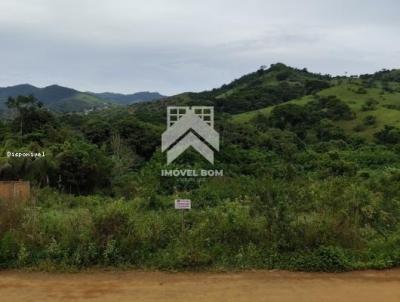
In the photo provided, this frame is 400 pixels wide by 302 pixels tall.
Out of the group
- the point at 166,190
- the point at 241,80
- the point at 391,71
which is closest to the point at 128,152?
the point at 166,190

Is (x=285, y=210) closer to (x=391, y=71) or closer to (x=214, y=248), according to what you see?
(x=214, y=248)

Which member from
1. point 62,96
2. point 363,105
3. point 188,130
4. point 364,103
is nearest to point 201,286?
point 188,130

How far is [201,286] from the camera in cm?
526

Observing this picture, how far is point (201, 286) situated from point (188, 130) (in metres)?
15.2

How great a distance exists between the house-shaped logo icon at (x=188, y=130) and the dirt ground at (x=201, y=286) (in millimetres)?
13654

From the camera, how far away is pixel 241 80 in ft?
270

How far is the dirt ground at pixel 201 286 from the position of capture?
495cm

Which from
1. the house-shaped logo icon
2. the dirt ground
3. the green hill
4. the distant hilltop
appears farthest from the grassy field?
the distant hilltop

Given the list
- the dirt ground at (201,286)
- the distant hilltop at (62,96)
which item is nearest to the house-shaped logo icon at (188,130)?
the dirt ground at (201,286)

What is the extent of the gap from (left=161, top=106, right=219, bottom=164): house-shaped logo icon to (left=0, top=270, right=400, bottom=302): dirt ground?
44.8 ft

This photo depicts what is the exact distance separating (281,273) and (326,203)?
4.75ft

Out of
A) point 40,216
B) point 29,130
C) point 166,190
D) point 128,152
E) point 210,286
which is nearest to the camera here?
point 210,286

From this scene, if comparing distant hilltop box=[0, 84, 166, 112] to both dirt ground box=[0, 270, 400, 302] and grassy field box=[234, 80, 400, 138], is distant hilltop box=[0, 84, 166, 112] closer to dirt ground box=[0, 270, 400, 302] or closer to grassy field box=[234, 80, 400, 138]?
grassy field box=[234, 80, 400, 138]

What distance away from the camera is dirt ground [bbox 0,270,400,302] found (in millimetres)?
4949
